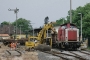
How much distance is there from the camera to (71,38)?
3000 cm

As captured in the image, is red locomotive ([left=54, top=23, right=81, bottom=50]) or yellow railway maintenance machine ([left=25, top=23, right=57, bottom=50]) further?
yellow railway maintenance machine ([left=25, top=23, right=57, bottom=50])

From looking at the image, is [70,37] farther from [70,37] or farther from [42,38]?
[42,38]

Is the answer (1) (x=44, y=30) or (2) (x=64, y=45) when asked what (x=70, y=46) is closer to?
(2) (x=64, y=45)

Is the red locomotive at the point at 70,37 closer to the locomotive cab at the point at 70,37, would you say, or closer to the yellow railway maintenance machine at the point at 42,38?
the locomotive cab at the point at 70,37

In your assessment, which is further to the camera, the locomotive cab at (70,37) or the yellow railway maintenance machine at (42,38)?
the yellow railway maintenance machine at (42,38)

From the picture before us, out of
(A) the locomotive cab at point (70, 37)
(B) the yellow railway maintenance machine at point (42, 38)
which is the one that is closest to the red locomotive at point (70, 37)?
(A) the locomotive cab at point (70, 37)

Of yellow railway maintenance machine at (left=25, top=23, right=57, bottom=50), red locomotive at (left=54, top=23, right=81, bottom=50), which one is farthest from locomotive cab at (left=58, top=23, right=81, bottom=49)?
yellow railway maintenance machine at (left=25, top=23, right=57, bottom=50)

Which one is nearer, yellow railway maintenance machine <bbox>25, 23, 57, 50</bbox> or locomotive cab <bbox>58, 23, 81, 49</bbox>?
locomotive cab <bbox>58, 23, 81, 49</bbox>

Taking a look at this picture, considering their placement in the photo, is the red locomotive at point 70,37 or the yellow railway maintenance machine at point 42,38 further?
the yellow railway maintenance machine at point 42,38

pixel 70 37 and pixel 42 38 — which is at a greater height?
pixel 70 37

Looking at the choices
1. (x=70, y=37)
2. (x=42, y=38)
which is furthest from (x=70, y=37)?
(x=42, y=38)

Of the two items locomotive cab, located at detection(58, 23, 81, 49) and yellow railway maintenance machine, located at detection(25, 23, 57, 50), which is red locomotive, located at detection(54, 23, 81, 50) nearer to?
locomotive cab, located at detection(58, 23, 81, 49)

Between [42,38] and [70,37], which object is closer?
[70,37]

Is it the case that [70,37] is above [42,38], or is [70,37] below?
above
